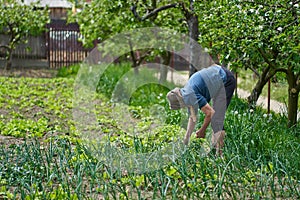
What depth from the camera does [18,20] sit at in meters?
14.2

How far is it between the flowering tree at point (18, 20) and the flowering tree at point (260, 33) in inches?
325

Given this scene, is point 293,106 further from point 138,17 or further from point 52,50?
point 52,50

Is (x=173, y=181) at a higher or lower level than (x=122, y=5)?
lower

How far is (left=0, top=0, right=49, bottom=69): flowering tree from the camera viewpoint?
1395 cm

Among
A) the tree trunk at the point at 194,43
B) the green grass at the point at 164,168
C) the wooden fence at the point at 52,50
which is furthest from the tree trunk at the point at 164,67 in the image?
the wooden fence at the point at 52,50

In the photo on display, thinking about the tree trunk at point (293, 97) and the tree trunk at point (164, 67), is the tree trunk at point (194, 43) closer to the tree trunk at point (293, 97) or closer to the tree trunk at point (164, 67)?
the tree trunk at point (293, 97)

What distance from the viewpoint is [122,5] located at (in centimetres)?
917

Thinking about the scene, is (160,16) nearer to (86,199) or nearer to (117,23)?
(117,23)

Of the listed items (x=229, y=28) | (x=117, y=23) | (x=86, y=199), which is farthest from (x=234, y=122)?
(x=117, y=23)

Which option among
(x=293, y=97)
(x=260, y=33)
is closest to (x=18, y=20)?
(x=293, y=97)

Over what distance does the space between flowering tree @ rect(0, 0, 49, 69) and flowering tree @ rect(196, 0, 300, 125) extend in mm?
8265

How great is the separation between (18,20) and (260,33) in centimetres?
961

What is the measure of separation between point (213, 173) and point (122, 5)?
524 cm

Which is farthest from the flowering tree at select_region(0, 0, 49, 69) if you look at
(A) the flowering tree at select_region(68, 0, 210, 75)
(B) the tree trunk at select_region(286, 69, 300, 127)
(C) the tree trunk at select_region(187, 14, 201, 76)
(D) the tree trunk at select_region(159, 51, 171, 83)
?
(B) the tree trunk at select_region(286, 69, 300, 127)
